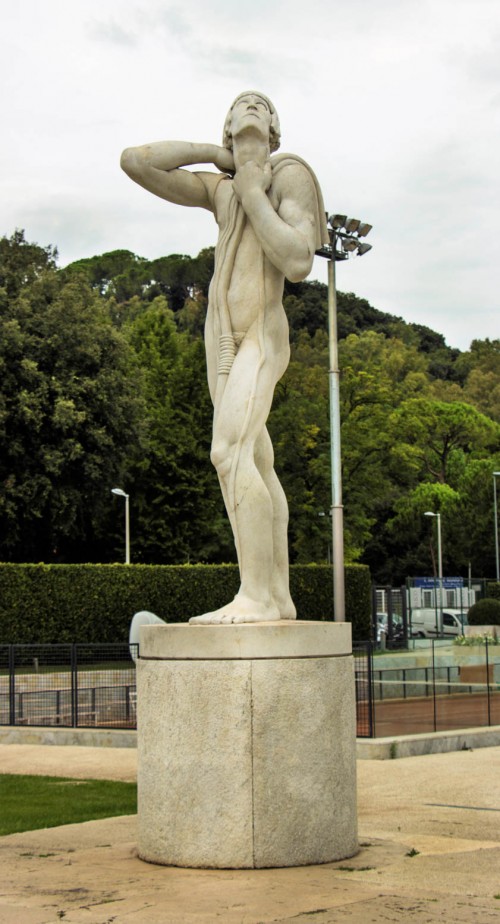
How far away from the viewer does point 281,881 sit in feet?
21.9

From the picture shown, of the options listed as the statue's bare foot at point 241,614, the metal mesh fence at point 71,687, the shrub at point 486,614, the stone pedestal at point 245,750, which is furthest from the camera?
the shrub at point 486,614

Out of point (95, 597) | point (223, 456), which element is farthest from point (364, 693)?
point (95, 597)

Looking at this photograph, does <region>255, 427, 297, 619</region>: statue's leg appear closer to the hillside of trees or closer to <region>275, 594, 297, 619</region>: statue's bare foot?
<region>275, 594, 297, 619</region>: statue's bare foot

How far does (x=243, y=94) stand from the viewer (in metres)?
8.49

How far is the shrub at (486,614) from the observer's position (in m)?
43.1

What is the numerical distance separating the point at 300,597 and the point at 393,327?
79.6 m

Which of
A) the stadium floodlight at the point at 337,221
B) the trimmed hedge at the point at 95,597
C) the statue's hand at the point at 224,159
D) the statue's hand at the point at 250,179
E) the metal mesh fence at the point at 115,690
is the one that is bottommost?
the metal mesh fence at the point at 115,690

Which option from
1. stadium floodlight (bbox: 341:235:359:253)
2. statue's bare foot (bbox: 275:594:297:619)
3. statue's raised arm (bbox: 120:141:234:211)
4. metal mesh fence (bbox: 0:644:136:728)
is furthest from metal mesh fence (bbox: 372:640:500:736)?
stadium floodlight (bbox: 341:235:359:253)

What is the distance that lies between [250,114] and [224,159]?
353 mm

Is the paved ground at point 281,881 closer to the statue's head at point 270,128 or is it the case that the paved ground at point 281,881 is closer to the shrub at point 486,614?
the statue's head at point 270,128

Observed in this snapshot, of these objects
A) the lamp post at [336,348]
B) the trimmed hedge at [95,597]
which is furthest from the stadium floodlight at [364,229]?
the trimmed hedge at [95,597]

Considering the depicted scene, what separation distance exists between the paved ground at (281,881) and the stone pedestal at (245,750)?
0.63ft

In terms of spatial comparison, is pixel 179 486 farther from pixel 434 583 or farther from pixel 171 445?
pixel 434 583

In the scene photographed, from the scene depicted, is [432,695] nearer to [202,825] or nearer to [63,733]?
[63,733]
